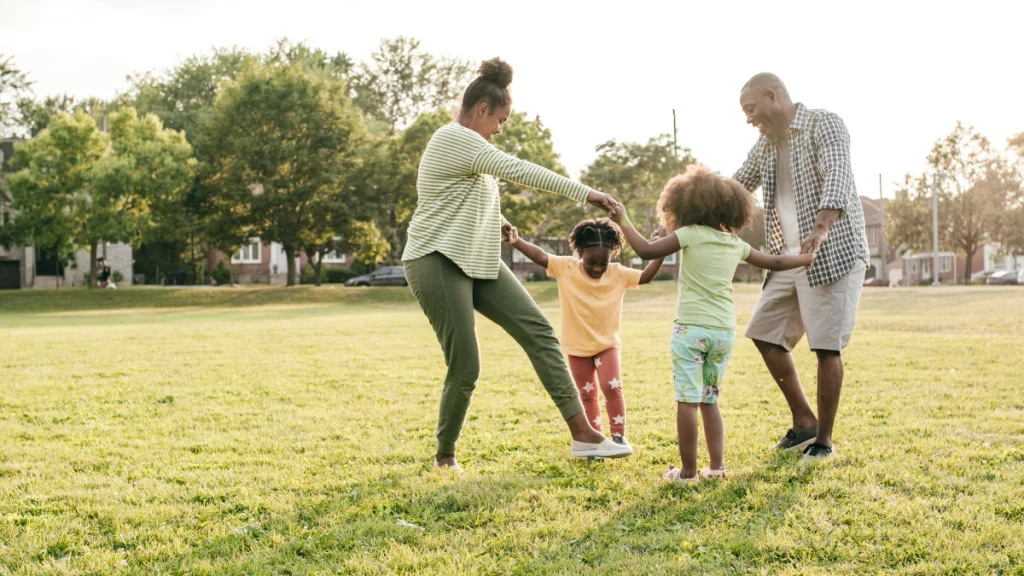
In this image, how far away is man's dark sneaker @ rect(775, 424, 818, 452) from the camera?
4939 millimetres

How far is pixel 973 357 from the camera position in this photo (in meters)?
9.71

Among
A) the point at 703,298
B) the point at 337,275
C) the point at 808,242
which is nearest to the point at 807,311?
the point at 808,242

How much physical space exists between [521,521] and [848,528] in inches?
51.4

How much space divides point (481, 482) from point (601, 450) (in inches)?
27.5

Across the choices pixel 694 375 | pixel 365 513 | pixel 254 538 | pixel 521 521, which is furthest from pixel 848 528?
pixel 254 538

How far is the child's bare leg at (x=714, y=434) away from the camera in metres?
4.19

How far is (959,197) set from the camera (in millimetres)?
54094

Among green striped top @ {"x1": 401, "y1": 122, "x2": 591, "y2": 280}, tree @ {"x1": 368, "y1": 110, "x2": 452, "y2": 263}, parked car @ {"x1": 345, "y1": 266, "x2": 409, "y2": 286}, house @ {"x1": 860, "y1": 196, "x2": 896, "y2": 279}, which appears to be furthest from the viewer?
house @ {"x1": 860, "y1": 196, "x2": 896, "y2": 279}

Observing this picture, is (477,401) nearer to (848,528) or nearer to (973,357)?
(848,528)

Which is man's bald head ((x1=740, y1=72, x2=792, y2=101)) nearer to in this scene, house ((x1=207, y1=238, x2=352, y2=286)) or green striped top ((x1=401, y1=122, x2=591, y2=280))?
green striped top ((x1=401, y1=122, x2=591, y2=280))

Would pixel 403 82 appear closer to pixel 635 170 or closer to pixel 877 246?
pixel 635 170

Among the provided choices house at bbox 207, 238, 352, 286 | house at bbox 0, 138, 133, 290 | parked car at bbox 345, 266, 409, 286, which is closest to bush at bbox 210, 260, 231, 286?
house at bbox 207, 238, 352, 286

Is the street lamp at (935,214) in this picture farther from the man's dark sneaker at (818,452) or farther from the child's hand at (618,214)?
the child's hand at (618,214)

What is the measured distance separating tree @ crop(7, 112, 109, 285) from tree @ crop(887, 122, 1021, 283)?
46002 mm
